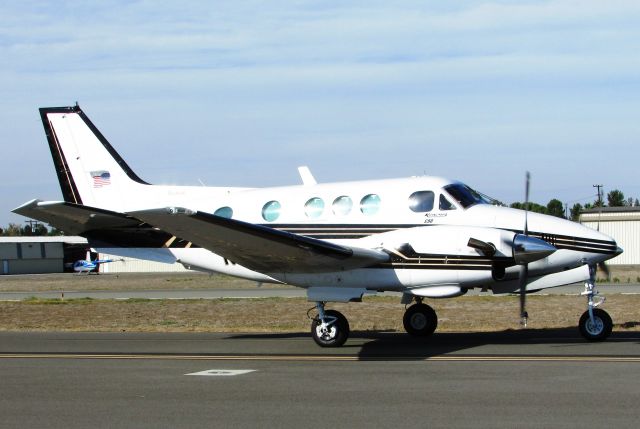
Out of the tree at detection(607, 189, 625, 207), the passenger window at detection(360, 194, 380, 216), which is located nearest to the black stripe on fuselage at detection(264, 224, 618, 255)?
the passenger window at detection(360, 194, 380, 216)

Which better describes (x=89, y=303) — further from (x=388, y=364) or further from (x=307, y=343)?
(x=388, y=364)

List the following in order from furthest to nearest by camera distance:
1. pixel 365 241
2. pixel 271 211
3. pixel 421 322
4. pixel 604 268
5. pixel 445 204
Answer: pixel 421 322
pixel 271 211
pixel 604 268
pixel 445 204
pixel 365 241

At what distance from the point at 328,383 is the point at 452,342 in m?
5.74

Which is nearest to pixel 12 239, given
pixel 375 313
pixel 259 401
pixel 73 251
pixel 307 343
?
pixel 73 251

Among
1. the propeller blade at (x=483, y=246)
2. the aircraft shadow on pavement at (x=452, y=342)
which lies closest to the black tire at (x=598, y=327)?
the aircraft shadow on pavement at (x=452, y=342)

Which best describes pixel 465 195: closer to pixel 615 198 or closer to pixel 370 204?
pixel 370 204

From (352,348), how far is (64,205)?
594 centimetres

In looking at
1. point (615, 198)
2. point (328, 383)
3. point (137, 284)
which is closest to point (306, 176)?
point (328, 383)

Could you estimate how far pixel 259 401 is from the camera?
1012 cm

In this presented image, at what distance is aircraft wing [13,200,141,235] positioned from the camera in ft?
49.9

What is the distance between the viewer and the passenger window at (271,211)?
693 inches

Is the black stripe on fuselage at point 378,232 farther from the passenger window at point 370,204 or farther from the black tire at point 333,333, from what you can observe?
the black tire at point 333,333

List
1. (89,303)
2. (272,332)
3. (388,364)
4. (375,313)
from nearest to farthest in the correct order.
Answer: (388,364) → (272,332) → (375,313) → (89,303)

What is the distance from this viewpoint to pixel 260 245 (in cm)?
1517
